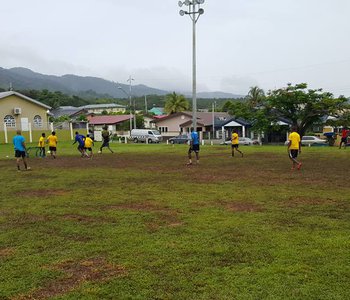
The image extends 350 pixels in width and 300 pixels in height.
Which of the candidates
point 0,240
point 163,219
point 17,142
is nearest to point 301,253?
point 163,219

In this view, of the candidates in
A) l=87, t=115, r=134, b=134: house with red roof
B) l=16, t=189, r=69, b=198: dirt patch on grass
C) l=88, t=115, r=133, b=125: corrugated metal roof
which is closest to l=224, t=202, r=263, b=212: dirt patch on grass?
l=16, t=189, r=69, b=198: dirt patch on grass

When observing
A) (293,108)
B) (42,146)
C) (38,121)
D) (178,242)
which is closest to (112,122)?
(38,121)

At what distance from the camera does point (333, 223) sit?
636 cm

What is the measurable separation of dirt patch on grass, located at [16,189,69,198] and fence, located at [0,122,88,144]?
105ft

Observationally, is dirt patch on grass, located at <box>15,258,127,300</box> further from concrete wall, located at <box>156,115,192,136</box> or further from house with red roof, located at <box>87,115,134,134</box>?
house with red roof, located at <box>87,115,134,134</box>

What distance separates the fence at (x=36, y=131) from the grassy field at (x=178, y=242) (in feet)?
106

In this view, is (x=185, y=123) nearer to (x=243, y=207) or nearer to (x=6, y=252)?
(x=243, y=207)

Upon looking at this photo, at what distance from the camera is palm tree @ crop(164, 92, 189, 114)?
78688mm

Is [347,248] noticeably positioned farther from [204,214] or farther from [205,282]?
[204,214]

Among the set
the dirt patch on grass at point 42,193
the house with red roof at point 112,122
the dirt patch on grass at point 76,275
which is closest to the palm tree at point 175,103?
the house with red roof at point 112,122

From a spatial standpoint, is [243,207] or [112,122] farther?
[112,122]

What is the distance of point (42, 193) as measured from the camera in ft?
33.2

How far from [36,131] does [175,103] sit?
3958 cm

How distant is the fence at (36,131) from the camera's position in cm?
4016
